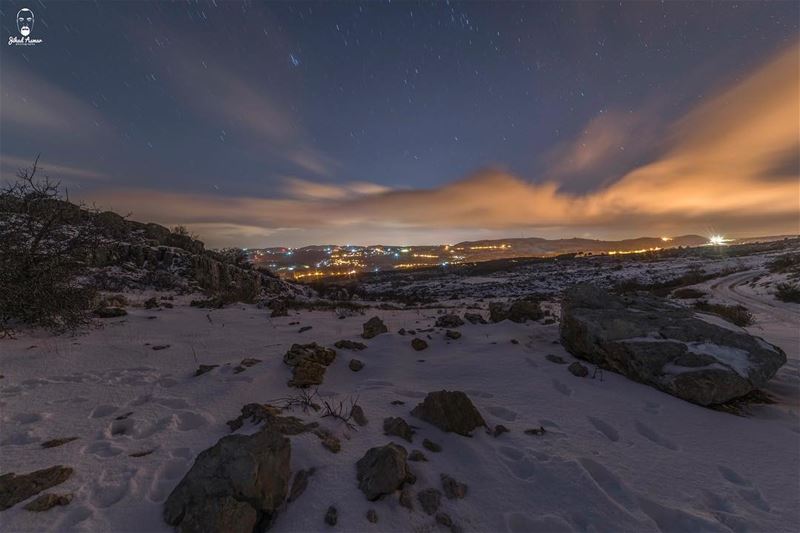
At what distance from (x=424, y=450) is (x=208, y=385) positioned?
337cm

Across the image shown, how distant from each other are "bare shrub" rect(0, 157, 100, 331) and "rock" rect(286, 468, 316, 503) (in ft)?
22.8

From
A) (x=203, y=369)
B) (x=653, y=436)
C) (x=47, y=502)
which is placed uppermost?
(x=47, y=502)

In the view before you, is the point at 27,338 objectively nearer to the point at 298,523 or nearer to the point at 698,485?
the point at 298,523

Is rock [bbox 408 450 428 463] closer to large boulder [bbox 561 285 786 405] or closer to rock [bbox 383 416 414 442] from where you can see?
rock [bbox 383 416 414 442]

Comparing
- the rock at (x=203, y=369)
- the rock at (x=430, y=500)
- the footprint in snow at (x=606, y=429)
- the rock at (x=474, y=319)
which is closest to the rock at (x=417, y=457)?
the rock at (x=430, y=500)

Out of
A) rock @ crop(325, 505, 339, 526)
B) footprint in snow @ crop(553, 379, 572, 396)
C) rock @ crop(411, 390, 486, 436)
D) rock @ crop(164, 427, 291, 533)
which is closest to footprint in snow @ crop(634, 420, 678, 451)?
footprint in snow @ crop(553, 379, 572, 396)

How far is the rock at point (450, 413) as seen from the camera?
374 cm

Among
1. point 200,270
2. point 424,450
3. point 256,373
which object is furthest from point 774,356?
point 200,270

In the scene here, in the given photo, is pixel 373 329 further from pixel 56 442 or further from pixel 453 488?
pixel 56 442

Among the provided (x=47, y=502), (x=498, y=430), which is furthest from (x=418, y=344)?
(x=47, y=502)

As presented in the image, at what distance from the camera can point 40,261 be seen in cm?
711

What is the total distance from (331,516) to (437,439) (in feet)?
4.69

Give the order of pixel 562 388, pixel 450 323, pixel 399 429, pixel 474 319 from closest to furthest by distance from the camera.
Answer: pixel 399 429 < pixel 562 388 < pixel 450 323 < pixel 474 319

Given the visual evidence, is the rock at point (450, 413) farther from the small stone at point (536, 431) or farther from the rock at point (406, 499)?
the rock at point (406, 499)
